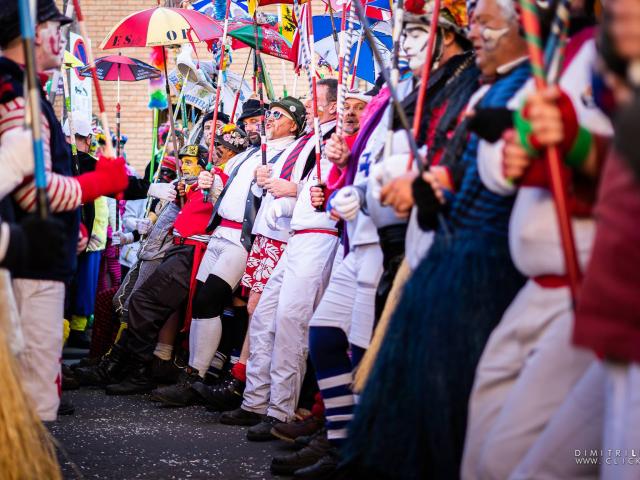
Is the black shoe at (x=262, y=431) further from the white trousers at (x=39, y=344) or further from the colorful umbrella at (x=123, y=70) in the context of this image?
the colorful umbrella at (x=123, y=70)

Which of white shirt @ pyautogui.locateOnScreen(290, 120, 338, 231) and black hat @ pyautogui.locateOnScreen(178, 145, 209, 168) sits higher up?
black hat @ pyautogui.locateOnScreen(178, 145, 209, 168)

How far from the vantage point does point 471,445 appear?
9.37 ft

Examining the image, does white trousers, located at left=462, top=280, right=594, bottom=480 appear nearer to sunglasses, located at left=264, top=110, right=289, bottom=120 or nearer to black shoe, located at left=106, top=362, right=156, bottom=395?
sunglasses, located at left=264, top=110, right=289, bottom=120

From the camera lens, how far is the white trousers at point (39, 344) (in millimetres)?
3812

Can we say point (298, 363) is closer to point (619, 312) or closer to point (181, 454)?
point (181, 454)

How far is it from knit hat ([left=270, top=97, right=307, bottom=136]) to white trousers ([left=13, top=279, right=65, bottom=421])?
3452mm

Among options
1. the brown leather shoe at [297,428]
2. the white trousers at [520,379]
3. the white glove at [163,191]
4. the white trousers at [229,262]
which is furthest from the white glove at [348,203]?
the white glove at [163,191]

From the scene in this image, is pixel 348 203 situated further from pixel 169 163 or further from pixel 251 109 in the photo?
pixel 169 163

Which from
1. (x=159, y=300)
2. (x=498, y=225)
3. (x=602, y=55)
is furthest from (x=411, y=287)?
(x=159, y=300)

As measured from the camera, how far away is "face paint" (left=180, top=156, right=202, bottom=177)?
823cm

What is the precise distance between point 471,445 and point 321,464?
194 centimetres

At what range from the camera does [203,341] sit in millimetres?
6984

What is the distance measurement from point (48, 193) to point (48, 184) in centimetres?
3

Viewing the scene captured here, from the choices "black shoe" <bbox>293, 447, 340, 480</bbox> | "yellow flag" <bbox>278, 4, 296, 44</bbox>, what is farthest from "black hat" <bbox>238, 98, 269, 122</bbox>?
"black shoe" <bbox>293, 447, 340, 480</bbox>
